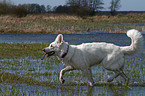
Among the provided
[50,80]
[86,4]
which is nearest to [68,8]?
[86,4]

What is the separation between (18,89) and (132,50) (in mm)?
3463

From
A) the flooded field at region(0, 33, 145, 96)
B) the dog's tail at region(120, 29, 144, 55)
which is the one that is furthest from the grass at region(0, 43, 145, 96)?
the dog's tail at region(120, 29, 144, 55)

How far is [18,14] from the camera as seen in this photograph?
53125 millimetres

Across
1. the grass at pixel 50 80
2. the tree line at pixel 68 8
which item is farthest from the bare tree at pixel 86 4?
the grass at pixel 50 80

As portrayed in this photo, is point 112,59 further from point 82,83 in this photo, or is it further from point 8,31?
point 8,31

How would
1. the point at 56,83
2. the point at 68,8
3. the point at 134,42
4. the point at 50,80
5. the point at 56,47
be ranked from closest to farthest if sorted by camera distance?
the point at 56,47, the point at 134,42, the point at 56,83, the point at 50,80, the point at 68,8

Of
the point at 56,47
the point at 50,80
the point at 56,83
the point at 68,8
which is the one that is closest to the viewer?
the point at 56,47

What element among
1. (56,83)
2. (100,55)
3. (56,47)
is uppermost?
(56,47)

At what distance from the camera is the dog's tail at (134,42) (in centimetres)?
797

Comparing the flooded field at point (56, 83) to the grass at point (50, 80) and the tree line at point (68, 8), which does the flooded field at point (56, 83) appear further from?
the tree line at point (68, 8)

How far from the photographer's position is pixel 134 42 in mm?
8047

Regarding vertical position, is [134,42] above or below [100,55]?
above

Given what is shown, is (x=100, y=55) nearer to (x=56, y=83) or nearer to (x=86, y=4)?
(x=56, y=83)

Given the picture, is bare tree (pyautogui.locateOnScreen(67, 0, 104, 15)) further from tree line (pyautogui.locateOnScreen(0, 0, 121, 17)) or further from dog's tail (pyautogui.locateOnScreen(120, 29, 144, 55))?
dog's tail (pyautogui.locateOnScreen(120, 29, 144, 55))
